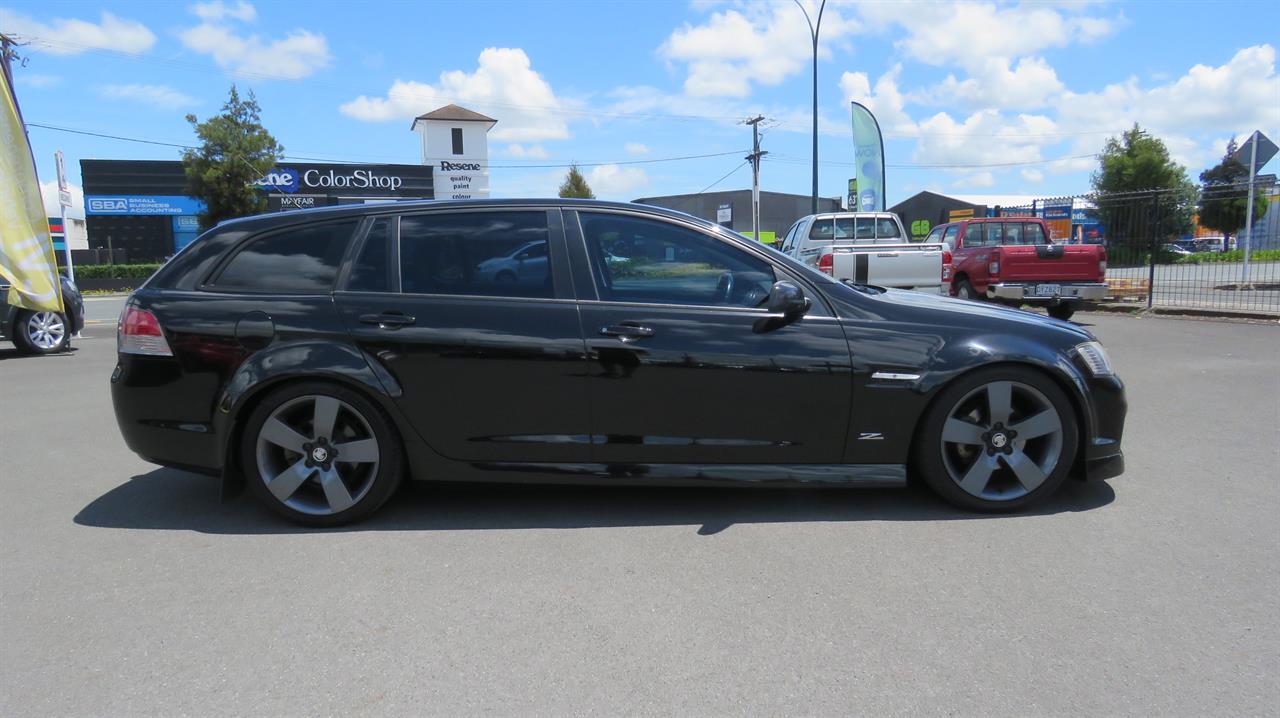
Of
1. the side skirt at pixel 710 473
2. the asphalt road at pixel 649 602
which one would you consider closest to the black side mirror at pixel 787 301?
the side skirt at pixel 710 473

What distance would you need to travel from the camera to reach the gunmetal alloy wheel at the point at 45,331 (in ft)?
39.0

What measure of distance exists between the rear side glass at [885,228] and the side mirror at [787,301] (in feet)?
40.9

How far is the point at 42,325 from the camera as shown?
11992 millimetres

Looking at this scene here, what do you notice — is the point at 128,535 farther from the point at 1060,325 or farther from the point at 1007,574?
the point at 1060,325

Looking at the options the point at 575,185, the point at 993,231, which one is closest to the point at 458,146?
the point at 575,185

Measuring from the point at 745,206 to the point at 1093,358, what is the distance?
67.0 metres

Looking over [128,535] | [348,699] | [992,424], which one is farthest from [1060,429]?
[128,535]

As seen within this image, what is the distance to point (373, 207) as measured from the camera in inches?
171

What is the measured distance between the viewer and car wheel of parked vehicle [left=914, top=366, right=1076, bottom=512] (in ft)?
13.6

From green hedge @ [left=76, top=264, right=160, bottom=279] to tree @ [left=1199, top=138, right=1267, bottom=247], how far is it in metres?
39.2

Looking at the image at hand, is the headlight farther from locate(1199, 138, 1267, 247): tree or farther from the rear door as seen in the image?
locate(1199, 138, 1267, 247): tree

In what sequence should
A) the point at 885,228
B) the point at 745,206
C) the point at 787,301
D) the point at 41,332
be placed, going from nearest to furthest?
1. the point at 787,301
2. the point at 41,332
3. the point at 885,228
4. the point at 745,206

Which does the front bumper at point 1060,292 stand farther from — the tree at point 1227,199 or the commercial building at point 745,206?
the commercial building at point 745,206

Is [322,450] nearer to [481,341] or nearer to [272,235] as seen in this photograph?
[481,341]
